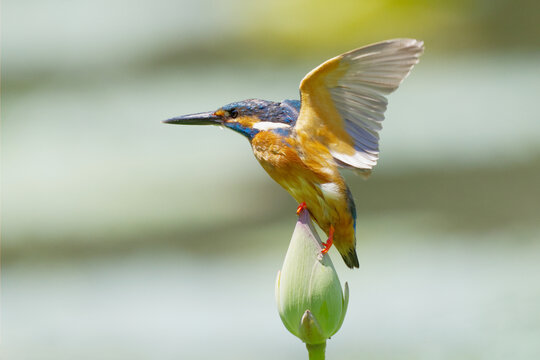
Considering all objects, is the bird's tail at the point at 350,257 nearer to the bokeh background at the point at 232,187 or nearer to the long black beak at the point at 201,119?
the long black beak at the point at 201,119

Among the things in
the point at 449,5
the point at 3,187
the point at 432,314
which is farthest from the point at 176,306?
the point at 449,5

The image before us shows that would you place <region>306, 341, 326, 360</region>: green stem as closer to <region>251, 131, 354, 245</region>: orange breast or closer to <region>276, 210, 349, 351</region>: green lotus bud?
<region>276, 210, 349, 351</region>: green lotus bud

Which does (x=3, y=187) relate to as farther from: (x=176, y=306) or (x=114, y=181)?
(x=176, y=306)

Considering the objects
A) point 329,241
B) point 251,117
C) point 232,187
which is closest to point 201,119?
point 251,117

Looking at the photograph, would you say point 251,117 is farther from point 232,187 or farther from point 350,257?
point 232,187

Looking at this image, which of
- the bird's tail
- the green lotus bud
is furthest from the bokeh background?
the green lotus bud
